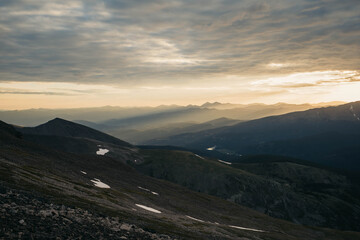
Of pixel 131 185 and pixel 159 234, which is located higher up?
pixel 159 234

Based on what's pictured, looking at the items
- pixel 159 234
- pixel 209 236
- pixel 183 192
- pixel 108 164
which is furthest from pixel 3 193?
pixel 108 164

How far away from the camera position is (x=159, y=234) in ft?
132

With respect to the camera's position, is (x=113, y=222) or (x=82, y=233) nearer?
(x=82, y=233)

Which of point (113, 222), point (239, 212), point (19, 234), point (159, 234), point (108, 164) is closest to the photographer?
point (19, 234)

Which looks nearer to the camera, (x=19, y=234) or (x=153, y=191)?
(x=19, y=234)

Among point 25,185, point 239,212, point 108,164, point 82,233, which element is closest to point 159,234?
point 82,233

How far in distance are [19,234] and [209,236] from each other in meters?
37.3

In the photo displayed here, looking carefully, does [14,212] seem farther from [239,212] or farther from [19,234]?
[239,212]

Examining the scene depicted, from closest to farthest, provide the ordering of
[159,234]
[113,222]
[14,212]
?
[14,212], [113,222], [159,234]

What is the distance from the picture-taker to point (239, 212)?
117m

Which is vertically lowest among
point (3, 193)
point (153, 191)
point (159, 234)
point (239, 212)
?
point (239, 212)

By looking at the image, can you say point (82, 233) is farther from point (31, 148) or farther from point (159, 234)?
point (31, 148)

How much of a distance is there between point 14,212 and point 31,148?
3540 inches

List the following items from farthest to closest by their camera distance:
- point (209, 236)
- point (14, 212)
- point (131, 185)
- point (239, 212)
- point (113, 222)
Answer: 1. point (239, 212)
2. point (131, 185)
3. point (209, 236)
4. point (113, 222)
5. point (14, 212)
